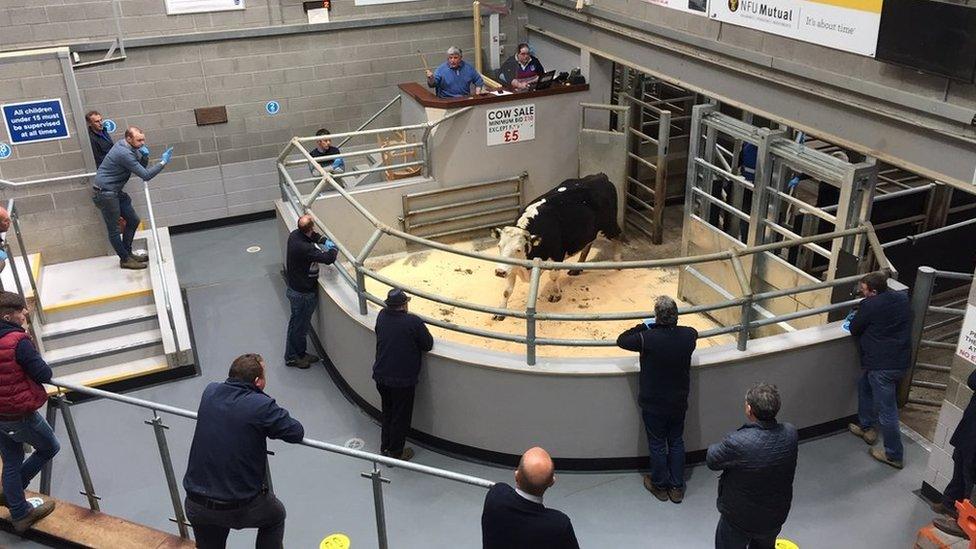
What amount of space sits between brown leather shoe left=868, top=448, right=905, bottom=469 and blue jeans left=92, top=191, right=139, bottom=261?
686 centimetres

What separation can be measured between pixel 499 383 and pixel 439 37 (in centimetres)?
640

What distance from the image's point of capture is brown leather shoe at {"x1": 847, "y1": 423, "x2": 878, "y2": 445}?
583 centimetres

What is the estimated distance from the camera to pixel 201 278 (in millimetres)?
8922

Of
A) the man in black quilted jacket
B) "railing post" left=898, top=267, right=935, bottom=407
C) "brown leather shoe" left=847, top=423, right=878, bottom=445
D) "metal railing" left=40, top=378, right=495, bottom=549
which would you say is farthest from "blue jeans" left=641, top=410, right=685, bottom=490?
"railing post" left=898, top=267, right=935, bottom=407

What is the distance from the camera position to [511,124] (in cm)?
913

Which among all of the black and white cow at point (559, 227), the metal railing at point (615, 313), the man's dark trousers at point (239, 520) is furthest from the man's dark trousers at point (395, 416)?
the black and white cow at point (559, 227)

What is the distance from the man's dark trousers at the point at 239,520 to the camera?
12.7 ft

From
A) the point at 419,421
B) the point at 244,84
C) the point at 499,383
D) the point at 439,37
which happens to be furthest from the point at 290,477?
the point at 439,37

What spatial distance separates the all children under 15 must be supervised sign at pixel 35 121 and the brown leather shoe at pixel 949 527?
7.85 metres

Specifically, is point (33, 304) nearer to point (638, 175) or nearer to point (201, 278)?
point (201, 278)

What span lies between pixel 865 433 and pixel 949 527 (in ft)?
3.65

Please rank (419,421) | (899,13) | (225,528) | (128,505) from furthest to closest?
(419,421) < (128,505) < (899,13) < (225,528)

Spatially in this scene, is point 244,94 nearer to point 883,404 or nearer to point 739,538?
point 883,404

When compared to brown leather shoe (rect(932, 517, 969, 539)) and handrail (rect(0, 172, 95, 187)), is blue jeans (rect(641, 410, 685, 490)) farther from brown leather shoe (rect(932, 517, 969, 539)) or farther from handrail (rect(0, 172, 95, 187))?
handrail (rect(0, 172, 95, 187))
